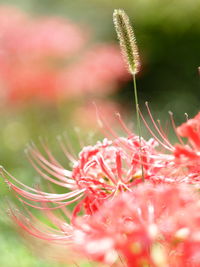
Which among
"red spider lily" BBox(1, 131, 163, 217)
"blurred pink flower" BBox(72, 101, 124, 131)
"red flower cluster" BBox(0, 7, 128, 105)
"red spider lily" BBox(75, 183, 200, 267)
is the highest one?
"red flower cluster" BBox(0, 7, 128, 105)

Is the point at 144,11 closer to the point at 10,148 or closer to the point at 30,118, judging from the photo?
the point at 30,118

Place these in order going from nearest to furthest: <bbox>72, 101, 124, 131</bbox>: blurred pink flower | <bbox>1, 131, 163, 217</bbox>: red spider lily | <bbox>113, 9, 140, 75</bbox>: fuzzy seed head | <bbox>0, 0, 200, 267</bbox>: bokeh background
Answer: <bbox>113, 9, 140, 75</bbox>: fuzzy seed head < <bbox>1, 131, 163, 217</bbox>: red spider lily < <bbox>0, 0, 200, 267</bbox>: bokeh background < <bbox>72, 101, 124, 131</bbox>: blurred pink flower

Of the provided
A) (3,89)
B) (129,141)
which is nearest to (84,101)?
(3,89)

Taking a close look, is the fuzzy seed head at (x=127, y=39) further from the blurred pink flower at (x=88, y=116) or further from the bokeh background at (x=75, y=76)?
the blurred pink flower at (x=88, y=116)

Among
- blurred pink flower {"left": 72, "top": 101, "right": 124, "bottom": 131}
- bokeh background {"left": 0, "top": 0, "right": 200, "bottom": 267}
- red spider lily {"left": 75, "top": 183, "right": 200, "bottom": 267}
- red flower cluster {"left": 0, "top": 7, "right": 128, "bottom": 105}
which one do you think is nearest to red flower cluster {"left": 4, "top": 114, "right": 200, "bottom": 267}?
red spider lily {"left": 75, "top": 183, "right": 200, "bottom": 267}

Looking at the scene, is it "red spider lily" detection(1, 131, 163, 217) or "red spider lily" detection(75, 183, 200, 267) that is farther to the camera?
"red spider lily" detection(1, 131, 163, 217)

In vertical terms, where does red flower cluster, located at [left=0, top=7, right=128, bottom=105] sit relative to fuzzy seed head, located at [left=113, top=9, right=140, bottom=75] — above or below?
above

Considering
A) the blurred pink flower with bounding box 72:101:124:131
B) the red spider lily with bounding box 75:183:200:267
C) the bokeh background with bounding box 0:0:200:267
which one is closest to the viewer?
the red spider lily with bounding box 75:183:200:267

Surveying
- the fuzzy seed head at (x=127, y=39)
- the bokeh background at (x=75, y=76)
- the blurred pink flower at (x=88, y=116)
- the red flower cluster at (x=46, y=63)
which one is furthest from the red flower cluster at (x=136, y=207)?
the red flower cluster at (x=46, y=63)

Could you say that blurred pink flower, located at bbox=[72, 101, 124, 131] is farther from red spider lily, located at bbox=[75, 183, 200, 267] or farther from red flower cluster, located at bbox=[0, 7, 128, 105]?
red spider lily, located at bbox=[75, 183, 200, 267]
